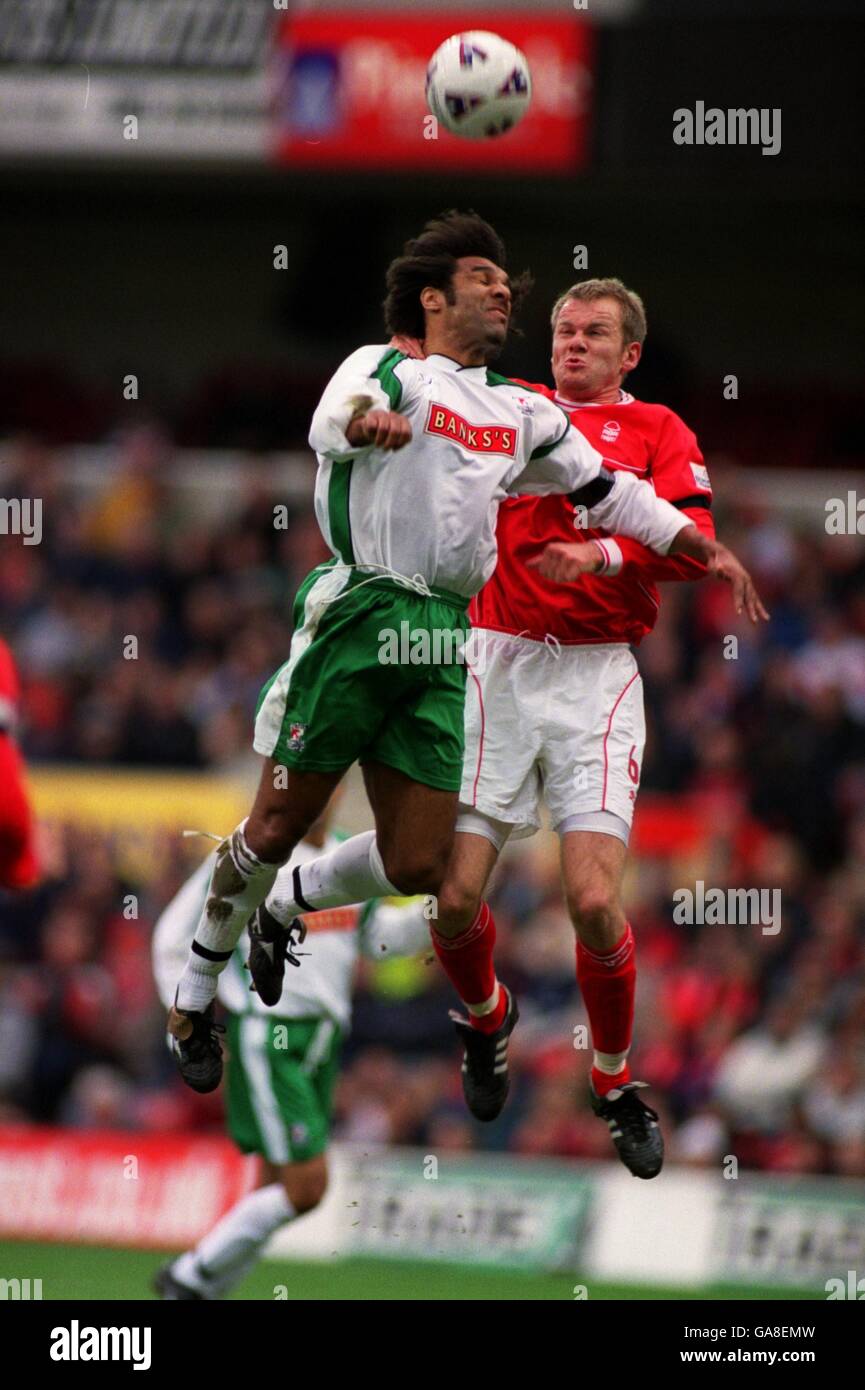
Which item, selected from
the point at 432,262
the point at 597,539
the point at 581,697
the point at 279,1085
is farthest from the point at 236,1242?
the point at 432,262

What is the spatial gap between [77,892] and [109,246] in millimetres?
9258

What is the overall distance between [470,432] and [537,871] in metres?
8.66

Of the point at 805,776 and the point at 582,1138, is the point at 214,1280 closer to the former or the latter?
the point at 582,1138

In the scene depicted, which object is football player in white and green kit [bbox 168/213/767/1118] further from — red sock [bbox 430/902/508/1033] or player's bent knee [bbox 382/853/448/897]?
red sock [bbox 430/902/508/1033]

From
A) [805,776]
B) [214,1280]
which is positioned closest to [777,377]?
[805,776]

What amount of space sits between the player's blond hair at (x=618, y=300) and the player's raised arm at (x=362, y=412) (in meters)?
1.02

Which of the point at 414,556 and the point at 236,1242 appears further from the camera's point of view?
the point at 236,1242

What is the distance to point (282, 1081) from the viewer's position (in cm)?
1027

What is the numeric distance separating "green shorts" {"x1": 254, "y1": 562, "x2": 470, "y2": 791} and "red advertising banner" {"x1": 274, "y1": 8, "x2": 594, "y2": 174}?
37.5ft

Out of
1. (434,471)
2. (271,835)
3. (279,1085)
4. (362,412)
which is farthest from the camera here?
(279,1085)

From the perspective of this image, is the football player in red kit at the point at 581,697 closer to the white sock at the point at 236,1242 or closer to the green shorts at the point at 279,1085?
the green shorts at the point at 279,1085

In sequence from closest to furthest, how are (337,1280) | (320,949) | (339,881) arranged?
(339,881)
(320,949)
(337,1280)

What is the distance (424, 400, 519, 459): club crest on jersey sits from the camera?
700 centimetres

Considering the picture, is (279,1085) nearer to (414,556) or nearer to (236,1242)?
(236,1242)
